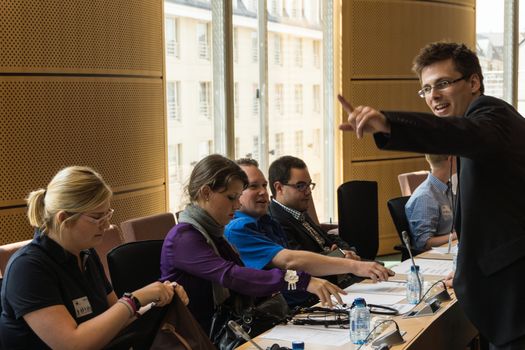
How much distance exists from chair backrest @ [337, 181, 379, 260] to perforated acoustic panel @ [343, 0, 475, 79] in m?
2.45

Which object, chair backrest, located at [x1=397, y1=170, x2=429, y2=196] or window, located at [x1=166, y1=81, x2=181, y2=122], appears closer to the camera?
window, located at [x1=166, y1=81, x2=181, y2=122]

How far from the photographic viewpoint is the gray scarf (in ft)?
9.91

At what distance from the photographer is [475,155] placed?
1.59 meters

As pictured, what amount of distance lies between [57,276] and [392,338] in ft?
3.93

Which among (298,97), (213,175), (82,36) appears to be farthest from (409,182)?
(213,175)

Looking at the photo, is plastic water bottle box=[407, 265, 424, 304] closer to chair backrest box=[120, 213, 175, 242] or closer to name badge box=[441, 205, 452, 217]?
chair backrest box=[120, 213, 175, 242]

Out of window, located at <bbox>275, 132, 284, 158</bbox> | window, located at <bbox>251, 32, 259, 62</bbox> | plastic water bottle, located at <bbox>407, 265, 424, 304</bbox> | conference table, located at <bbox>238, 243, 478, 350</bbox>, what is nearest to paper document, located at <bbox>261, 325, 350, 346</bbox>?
conference table, located at <bbox>238, 243, 478, 350</bbox>

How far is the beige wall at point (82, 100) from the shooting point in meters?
4.31

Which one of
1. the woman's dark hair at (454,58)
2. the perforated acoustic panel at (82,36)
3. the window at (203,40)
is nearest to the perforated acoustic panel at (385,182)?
the window at (203,40)

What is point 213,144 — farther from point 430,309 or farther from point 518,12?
point 518,12

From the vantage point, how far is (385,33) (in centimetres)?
780

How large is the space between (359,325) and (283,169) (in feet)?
5.16

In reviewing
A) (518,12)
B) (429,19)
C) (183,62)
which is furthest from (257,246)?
(518,12)

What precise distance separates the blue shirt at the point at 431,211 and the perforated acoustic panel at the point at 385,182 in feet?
9.54
